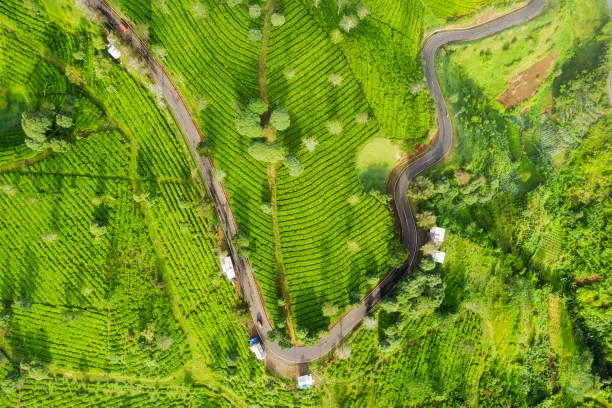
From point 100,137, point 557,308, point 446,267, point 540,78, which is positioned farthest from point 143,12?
point 557,308

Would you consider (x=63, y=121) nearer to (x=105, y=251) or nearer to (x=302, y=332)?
(x=105, y=251)

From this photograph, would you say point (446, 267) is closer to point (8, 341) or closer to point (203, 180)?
point (203, 180)

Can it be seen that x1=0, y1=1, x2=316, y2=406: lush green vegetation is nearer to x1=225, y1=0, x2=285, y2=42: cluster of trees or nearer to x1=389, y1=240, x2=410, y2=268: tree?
x1=225, y1=0, x2=285, y2=42: cluster of trees

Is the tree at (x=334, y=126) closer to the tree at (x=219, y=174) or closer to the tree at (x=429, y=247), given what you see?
the tree at (x=219, y=174)

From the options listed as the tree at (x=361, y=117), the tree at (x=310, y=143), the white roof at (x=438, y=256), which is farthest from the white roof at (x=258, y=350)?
the tree at (x=361, y=117)

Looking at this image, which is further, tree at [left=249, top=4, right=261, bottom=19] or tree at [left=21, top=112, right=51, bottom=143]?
tree at [left=249, top=4, right=261, bottom=19]

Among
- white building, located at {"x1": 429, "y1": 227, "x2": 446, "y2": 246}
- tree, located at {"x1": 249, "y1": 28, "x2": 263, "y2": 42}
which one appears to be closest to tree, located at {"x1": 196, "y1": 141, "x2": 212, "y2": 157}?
tree, located at {"x1": 249, "y1": 28, "x2": 263, "y2": 42}
